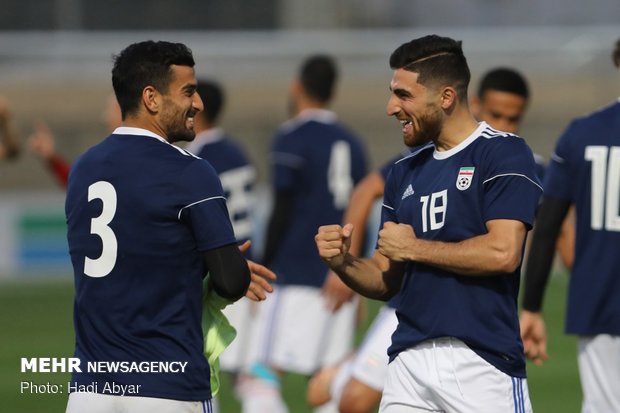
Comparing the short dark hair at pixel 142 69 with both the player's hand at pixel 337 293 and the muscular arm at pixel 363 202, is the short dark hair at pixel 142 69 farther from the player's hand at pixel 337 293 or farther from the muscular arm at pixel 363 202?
the player's hand at pixel 337 293

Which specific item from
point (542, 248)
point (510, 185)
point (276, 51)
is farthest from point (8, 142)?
point (276, 51)

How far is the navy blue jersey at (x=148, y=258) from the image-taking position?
4551 millimetres

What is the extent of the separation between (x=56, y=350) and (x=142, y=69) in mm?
7646

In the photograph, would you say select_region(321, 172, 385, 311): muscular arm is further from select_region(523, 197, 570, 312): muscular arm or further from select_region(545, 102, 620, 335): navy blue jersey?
select_region(545, 102, 620, 335): navy blue jersey

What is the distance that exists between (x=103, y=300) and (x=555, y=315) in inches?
441

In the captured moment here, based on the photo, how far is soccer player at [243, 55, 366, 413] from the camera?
Result: 9117 millimetres

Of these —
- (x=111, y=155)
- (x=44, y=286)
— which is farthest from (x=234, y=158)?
(x=44, y=286)

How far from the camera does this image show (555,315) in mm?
15109

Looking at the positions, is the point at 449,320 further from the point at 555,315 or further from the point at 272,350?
the point at 555,315

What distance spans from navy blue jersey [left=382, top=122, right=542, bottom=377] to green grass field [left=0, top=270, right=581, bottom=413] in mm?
1513

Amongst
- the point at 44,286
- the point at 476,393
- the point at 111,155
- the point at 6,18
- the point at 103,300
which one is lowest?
the point at 44,286

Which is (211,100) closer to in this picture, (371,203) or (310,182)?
(310,182)

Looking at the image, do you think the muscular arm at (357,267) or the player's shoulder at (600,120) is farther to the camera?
the player's shoulder at (600,120)

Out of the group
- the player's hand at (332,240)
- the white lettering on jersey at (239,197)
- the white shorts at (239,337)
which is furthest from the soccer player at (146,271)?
the white shorts at (239,337)
